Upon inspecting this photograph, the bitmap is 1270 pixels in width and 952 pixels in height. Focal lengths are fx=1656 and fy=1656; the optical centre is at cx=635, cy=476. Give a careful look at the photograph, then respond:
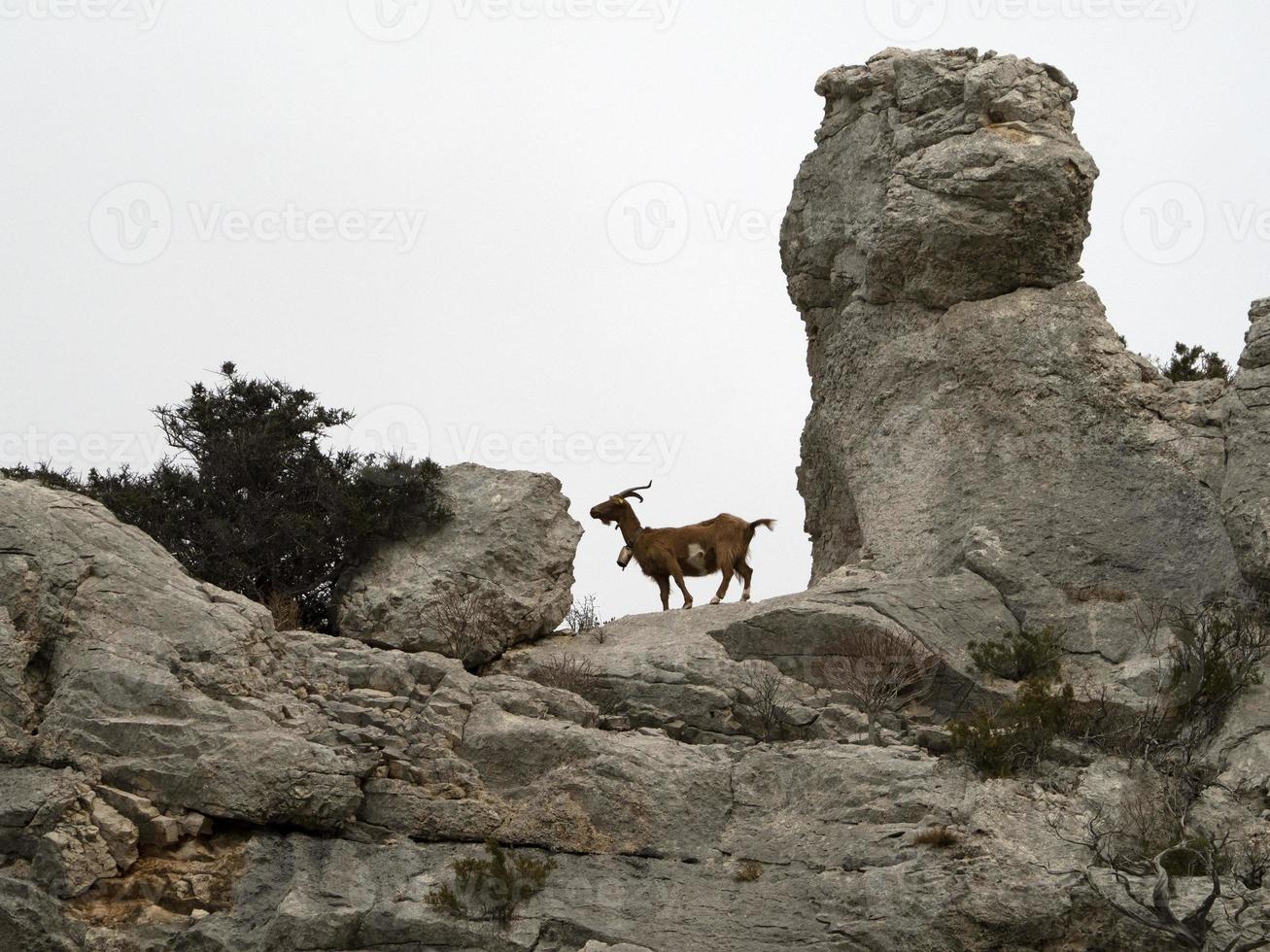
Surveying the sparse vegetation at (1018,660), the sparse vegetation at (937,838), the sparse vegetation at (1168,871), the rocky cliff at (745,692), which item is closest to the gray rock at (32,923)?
the rocky cliff at (745,692)

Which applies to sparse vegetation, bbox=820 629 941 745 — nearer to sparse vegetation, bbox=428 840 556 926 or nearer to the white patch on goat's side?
sparse vegetation, bbox=428 840 556 926

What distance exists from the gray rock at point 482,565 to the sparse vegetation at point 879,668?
4.10 meters

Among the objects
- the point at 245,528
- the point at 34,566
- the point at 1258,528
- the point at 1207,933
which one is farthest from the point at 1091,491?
the point at 34,566

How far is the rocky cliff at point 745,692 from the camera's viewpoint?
13.2 m

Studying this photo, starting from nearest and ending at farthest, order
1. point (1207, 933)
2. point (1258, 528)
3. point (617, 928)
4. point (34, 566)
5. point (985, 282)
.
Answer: point (1207, 933) → point (617, 928) → point (34, 566) → point (1258, 528) → point (985, 282)

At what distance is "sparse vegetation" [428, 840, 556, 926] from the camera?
13.3 metres

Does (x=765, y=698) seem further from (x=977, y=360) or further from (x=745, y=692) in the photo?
(x=977, y=360)

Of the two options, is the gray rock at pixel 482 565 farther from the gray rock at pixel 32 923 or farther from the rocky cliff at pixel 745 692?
the gray rock at pixel 32 923

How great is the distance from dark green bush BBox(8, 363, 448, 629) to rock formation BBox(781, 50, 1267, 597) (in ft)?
19.7

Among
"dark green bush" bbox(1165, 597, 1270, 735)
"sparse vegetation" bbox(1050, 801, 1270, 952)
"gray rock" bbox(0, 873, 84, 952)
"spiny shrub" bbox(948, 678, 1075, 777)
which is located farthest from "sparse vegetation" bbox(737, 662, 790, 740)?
"gray rock" bbox(0, 873, 84, 952)

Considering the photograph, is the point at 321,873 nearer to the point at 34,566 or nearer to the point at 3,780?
the point at 3,780

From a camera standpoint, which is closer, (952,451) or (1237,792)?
(1237,792)

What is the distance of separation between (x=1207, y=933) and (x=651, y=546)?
1066cm

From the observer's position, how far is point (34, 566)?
14773 mm
